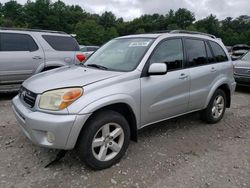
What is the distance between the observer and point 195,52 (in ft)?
14.9

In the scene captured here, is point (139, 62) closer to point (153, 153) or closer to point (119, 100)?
point (119, 100)

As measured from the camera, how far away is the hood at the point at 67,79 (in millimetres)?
3076

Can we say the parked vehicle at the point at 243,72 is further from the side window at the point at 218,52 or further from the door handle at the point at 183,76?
the door handle at the point at 183,76

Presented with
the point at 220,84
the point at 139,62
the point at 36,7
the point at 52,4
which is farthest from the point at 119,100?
the point at 52,4

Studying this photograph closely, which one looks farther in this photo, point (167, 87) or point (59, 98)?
point (167, 87)

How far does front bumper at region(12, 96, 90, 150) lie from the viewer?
2.82 m

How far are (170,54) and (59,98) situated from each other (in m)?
1.95

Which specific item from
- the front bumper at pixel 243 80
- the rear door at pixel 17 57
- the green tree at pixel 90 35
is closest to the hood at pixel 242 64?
the front bumper at pixel 243 80

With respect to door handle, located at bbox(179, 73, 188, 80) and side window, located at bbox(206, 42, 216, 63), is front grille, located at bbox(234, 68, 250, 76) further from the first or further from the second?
door handle, located at bbox(179, 73, 188, 80)

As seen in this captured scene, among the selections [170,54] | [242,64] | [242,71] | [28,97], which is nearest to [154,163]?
[170,54]

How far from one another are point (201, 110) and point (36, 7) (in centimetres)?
6983

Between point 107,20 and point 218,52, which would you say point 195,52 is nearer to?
point 218,52

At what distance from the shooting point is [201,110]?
191 inches

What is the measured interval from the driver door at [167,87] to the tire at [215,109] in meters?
0.77
